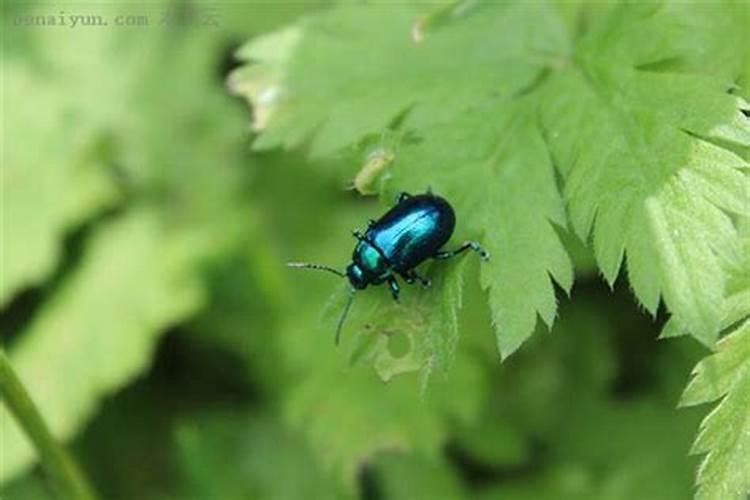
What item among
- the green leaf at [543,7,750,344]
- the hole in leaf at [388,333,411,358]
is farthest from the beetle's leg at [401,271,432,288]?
the green leaf at [543,7,750,344]

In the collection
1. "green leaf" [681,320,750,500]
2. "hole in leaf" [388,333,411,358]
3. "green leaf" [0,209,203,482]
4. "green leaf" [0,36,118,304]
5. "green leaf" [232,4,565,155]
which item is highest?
"green leaf" [232,4,565,155]

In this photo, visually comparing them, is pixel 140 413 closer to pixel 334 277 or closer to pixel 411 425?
pixel 334 277

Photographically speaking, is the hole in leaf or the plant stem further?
the hole in leaf

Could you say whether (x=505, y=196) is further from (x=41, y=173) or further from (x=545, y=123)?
(x=41, y=173)

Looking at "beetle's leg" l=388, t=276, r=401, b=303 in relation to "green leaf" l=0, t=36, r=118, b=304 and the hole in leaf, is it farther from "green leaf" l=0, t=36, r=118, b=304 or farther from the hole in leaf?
"green leaf" l=0, t=36, r=118, b=304

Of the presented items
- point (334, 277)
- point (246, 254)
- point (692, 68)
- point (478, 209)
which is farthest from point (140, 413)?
point (692, 68)

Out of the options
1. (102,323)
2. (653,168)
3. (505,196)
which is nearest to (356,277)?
(505,196)
